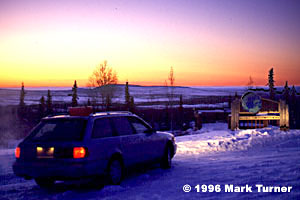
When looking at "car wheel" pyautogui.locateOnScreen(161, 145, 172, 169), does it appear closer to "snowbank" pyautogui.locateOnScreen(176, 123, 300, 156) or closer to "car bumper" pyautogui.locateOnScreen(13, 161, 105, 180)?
"car bumper" pyautogui.locateOnScreen(13, 161, 105, 180)

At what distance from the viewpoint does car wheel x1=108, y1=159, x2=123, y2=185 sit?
7074 mm

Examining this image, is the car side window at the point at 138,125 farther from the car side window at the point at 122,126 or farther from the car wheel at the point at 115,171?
the car wheel at the point at 115,171

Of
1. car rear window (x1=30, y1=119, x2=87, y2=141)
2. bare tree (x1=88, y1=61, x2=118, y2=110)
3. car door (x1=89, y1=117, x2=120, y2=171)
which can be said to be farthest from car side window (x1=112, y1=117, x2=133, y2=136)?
bare tree (x1=88, y1=61, x2=118, y2=110)

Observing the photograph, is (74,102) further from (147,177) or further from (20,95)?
(147,177)

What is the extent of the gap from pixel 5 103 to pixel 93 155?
41973mm

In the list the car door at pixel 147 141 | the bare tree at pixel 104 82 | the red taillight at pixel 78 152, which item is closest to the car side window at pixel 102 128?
the red taillight at pixel 78 152

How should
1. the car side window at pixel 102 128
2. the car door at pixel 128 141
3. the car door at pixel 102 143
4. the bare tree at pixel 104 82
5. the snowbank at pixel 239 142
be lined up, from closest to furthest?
the car door at pixel 102 143 < the car side window at pixel 102 128 < the car door at pixel 128 141 < the snowbank at pixel 239 142 < the bare tree at pixel 104 82

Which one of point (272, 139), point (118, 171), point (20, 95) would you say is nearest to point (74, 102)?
point (20, 95)

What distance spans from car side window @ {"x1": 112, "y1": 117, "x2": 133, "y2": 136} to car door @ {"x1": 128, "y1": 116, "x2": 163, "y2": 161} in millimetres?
240

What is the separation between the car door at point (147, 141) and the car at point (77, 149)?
311 mm

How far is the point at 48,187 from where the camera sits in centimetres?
746

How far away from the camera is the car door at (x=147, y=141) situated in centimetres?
845

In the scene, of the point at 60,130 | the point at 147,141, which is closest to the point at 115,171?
the point at 60,130

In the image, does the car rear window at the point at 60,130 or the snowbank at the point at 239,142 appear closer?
the car rear window at the point at 60,130
